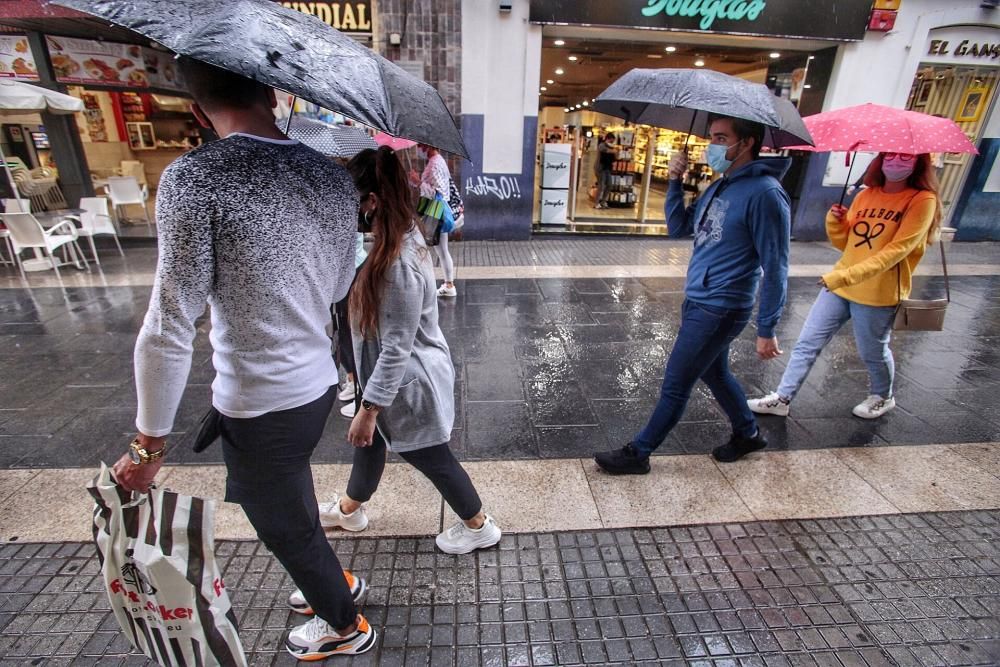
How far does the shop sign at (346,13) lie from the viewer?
8.21 m

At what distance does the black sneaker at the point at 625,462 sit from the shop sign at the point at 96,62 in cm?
982

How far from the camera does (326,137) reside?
358cm

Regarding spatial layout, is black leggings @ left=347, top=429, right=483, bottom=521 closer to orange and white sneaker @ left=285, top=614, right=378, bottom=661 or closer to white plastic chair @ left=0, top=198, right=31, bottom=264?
orange and white sneaker @ left=285, top=614, right=378, bottom=661

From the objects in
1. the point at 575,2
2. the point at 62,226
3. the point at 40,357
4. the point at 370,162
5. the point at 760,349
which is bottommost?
the point at 40,357

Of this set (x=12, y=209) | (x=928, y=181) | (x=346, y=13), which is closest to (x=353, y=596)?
(x=928, y=181)

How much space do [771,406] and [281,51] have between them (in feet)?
12.1

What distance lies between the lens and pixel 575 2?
8.19m

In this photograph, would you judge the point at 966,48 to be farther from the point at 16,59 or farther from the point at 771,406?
the point at 16,59

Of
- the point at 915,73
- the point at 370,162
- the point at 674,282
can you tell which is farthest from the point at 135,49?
the point at 915,73

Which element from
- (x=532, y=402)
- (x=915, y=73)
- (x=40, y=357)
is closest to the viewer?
(x=532, y=402)

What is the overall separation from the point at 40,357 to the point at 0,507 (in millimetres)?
2299

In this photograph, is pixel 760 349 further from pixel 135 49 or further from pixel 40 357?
pixel 135 49

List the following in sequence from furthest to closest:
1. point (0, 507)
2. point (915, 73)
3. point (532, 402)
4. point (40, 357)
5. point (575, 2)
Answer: point (915, 73)
point (575, 2)
point (40, 357)
point (532, 402)
point (0, 507)

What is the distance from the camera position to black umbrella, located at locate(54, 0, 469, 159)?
3.73 ft
